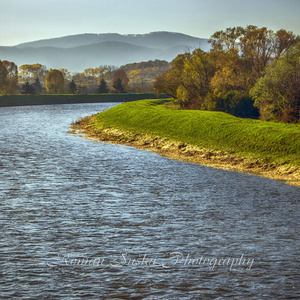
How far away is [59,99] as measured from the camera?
135000 mm

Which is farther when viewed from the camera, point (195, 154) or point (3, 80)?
point (3, 80)

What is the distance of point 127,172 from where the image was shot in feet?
79.3

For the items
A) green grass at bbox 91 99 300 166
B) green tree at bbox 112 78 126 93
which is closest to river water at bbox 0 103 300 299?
green grass at bbox 91 99 300 166

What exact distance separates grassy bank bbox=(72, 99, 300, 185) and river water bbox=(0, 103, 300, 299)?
342cm

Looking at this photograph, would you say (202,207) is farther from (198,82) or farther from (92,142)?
(198,82)

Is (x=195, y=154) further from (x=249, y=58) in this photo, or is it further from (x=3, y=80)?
(x=3, y=80)

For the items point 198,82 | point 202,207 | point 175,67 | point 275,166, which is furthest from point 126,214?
point 175,67

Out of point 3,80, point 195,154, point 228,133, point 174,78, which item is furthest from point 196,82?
point 3,80

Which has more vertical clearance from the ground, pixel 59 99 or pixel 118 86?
pixel 118 86

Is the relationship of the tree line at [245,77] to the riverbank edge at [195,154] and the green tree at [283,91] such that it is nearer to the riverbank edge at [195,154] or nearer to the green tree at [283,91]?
the green tree at [283,91]

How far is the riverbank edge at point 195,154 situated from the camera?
78.5 feet

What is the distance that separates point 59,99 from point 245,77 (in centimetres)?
8575

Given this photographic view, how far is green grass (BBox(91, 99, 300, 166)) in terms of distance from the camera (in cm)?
2711

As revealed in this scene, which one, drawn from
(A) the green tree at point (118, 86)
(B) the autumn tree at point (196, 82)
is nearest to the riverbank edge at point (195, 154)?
(B) the autumn tree at point (196, 82)
